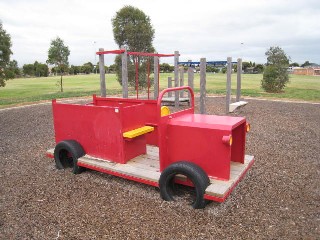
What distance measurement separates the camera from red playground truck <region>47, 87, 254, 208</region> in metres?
3.65

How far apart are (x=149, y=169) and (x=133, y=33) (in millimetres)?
18108

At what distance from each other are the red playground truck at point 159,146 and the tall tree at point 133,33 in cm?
1599

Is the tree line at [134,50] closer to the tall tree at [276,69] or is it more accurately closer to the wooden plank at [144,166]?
the tall tree at [276,69]

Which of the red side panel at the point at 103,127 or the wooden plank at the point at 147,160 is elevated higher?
the red side panel at the point at 103,127

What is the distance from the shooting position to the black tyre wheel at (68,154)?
16.1 feet

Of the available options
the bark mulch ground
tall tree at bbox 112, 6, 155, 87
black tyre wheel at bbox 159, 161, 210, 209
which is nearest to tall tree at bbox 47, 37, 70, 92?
tall tree at bbox 112, 6, 155, 87

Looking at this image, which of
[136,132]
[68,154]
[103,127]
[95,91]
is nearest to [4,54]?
Result: [95,91]

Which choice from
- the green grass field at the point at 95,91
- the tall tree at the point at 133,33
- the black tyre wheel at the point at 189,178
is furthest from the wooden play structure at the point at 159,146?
the tall tree at the point at 133,33

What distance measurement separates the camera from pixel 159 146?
13.2ft

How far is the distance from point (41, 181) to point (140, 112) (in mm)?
2079

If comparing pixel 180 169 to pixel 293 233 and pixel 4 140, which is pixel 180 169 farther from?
pixel 4 140

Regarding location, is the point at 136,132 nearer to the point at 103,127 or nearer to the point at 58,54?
the point at 103,127

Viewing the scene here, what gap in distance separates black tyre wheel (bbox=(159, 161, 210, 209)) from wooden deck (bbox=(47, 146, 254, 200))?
107 mm

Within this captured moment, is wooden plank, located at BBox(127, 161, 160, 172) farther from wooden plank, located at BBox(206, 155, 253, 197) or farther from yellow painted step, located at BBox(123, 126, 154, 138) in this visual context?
wooden plank, located at BBox(206, 155, 253, 197)
